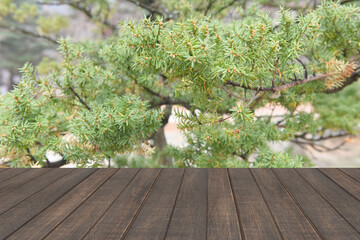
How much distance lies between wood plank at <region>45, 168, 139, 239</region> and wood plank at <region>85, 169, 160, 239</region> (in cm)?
2

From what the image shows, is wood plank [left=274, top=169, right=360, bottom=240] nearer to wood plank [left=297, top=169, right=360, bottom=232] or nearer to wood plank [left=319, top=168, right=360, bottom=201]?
wood plank [left=297, top=169, right=360, bottom=232]

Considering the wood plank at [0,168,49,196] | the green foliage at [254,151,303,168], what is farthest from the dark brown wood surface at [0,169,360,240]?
the green foliage at [254,151,303,168]

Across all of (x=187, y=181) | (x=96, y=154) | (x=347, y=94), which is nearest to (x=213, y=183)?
(x=187, y=181)

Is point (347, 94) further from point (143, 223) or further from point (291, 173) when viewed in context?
point (143, 223)

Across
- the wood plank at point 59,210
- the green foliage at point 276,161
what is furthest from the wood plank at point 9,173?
the green foliage at point 276,161

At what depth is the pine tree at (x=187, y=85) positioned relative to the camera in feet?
4.00

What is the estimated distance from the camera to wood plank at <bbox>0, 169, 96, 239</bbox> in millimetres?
931

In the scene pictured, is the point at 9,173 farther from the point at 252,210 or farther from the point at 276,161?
the point at 276,161

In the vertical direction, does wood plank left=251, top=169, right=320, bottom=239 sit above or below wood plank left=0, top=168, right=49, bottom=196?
above

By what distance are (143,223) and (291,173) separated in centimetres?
75

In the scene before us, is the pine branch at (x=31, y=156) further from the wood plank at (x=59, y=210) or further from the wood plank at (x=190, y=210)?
the wood plank at (x=190, y=210)

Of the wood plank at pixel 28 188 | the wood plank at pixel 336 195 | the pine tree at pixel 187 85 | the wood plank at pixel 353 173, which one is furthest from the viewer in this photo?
the wood plank at pixel 353 173

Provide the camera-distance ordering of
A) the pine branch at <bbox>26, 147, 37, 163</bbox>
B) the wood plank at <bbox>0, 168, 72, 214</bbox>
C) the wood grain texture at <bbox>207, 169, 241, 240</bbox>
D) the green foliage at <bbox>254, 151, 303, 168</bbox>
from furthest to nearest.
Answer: the pine branch at <bbox>26, 147, 37, 163</bbox>, the green foliage at <bbox>254, 151, 303, 168</bbox>, the wood plank at <bbox>0, 168, 72, 214</bbox>, the wood grain texture at <bbox>207, 169, 241, 240</bbox>

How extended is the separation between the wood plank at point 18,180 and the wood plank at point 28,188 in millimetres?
29
